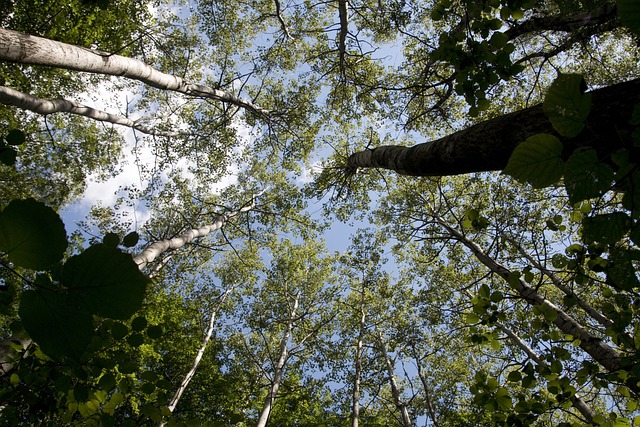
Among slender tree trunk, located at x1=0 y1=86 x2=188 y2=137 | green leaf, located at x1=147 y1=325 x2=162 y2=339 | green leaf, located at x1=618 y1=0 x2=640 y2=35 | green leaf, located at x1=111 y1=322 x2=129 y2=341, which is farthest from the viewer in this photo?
slender tree trunk, located at x1=0 y1=86 x2=188 y2=137

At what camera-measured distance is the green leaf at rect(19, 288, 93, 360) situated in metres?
0.43

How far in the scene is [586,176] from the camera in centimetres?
63

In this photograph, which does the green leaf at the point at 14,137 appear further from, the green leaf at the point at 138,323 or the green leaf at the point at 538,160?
the green leaf at the point at 538,160

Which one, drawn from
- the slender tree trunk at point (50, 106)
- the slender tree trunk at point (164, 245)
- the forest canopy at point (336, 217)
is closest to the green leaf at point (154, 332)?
the forest canopy at point (336, 217)

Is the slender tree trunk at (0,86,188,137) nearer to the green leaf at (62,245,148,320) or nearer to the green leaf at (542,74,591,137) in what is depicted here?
the green leaf at (62,245,148,320)

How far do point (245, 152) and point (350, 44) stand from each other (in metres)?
5.13

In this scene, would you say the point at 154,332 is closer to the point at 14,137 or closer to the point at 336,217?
the point at 14,137

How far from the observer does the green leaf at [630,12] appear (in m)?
0.54

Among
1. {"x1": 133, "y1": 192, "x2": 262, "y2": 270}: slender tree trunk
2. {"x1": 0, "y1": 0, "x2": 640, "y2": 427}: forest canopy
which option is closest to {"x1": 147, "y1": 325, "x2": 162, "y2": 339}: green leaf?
{"x1": 0, "y1": 0, "x2": 640, "y2": 427}: forest canopy

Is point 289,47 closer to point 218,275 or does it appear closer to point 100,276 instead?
point 218,275

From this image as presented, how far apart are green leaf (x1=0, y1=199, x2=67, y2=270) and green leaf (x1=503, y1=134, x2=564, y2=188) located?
0.75 meters

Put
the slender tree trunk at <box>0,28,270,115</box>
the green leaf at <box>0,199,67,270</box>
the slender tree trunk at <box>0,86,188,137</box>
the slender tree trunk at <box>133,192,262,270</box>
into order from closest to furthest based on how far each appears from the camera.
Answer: the green leaf at <box>0,199,67,270</box> → the slender tree trunk at <box>0,28,270,115</box> → the slender tree trunk at <box>0,86,188,137</box> → the slender tree trunk at <box>133,192,262,270</box>

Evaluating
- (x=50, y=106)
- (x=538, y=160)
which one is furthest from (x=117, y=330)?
(x=50, y=106)

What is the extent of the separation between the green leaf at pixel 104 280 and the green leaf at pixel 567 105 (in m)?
0.75
